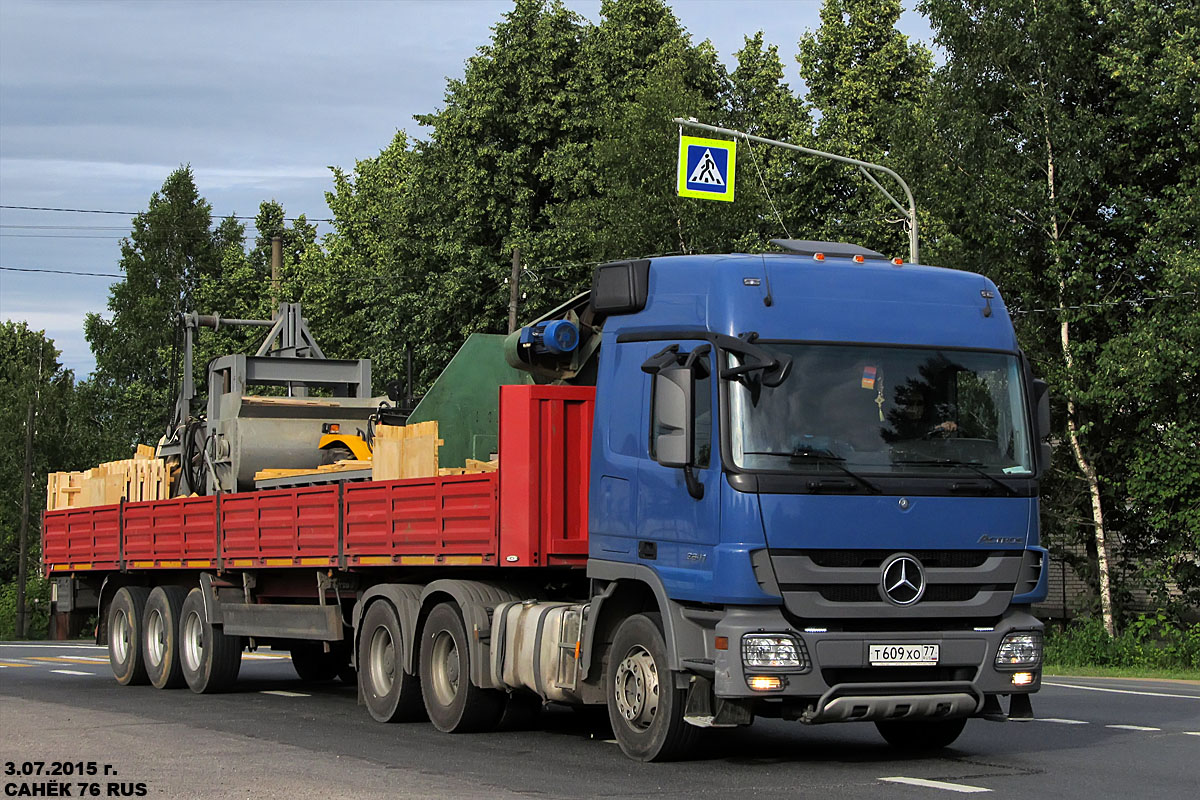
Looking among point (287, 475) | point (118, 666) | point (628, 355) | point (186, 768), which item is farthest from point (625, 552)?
point (118, 666)

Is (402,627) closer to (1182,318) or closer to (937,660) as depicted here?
(937,660)

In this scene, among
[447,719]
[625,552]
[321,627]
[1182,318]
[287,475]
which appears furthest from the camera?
[1182,318]

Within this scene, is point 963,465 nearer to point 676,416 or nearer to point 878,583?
point 878,583

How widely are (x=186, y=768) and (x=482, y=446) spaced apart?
410 cm

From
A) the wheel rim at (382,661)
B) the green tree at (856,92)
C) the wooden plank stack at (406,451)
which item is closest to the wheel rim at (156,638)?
the wheel rim at (382,661)

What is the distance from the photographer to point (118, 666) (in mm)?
20172

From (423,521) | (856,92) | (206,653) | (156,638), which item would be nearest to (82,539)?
(156,638)

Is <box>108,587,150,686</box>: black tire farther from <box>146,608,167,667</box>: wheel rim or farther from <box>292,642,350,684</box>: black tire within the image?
<box>292,642,350,684</box>: black tire

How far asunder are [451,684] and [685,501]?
357 centimetres

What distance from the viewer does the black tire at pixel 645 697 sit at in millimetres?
10688

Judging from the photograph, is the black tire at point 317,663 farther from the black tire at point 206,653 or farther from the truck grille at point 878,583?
the truck grille at point 878,583

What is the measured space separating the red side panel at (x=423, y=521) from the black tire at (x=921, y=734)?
312cm

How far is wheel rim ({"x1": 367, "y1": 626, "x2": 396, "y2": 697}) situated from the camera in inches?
557

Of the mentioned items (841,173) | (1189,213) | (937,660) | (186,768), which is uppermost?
(841,173)
